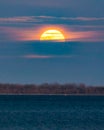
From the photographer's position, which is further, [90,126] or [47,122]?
[47,122]

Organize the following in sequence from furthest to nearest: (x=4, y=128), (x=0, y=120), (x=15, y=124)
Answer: (x=0, y=120)
(x=15, y=124)
(x=4, y=128)

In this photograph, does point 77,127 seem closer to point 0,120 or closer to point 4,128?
point 4,128

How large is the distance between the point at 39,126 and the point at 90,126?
183 inches

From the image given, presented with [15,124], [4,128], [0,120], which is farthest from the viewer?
[0,120]

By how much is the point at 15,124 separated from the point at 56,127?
453 centimetres

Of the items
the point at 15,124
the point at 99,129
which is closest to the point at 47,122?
the point at 15,124

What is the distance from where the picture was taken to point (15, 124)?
68.2 meters

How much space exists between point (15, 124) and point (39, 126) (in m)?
2.70

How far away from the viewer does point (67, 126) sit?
66.9 meters

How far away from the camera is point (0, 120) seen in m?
74.7

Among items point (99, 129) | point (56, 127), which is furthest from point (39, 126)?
point (99, 129)

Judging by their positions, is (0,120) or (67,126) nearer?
(67,126)

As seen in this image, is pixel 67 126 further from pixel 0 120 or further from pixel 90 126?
pixel 0 120

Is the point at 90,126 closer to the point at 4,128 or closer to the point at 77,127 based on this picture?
the point at 77,127
